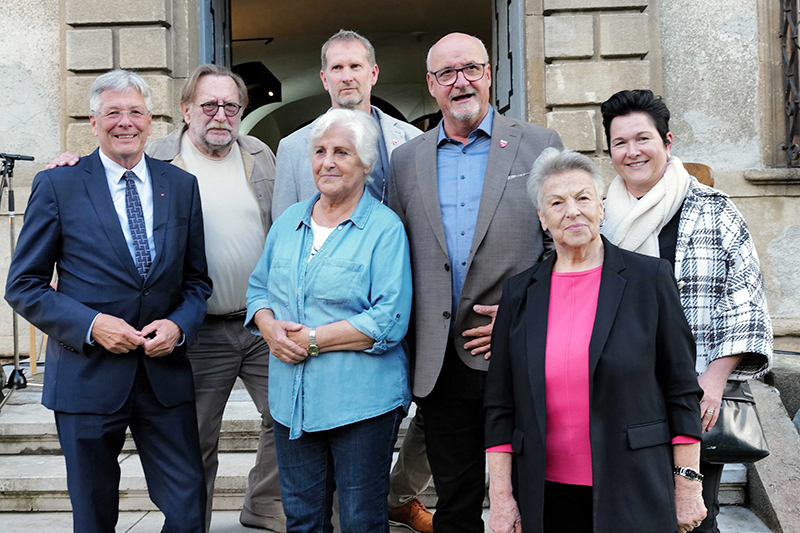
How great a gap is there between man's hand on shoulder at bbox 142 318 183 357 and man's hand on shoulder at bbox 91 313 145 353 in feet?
0.17

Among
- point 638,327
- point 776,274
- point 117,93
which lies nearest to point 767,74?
point 776,274

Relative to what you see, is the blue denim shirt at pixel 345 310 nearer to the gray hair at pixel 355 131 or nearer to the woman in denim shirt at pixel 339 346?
the woman in denim shirt at pixel 339 346

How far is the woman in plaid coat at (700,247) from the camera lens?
2328mm

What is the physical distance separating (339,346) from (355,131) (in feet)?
2.45

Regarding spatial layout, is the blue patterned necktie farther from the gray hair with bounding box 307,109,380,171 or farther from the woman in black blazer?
the woman in black blazer

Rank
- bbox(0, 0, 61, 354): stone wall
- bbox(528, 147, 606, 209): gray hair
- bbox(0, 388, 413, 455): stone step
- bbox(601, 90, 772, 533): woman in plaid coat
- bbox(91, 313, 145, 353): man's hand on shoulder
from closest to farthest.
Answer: bbox(528, 147, 606, 209): gray hair → bbox(601, 90, 772, 533): woman in plaid coat → bbox(91, 313, 145, 353): man's hand on shoulder → bbox(0, 388, 413, 455): stone step → bbox(0, 0, 61, 354): stone wall

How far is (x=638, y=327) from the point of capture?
2.06 metres

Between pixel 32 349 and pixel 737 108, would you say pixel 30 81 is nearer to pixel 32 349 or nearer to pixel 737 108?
pixel 32 349

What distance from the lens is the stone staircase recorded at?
3.87 metres

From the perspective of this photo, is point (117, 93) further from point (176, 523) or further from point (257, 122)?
point (257, 122)

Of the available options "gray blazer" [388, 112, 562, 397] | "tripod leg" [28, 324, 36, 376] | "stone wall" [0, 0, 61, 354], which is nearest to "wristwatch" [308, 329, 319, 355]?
"gray blazer" [388, 112, 562, 397]

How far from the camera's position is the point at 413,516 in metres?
3.50

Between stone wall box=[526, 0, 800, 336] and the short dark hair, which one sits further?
stone wall box=[526, 0, 800, 336]

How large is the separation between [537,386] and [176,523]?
1446mm
